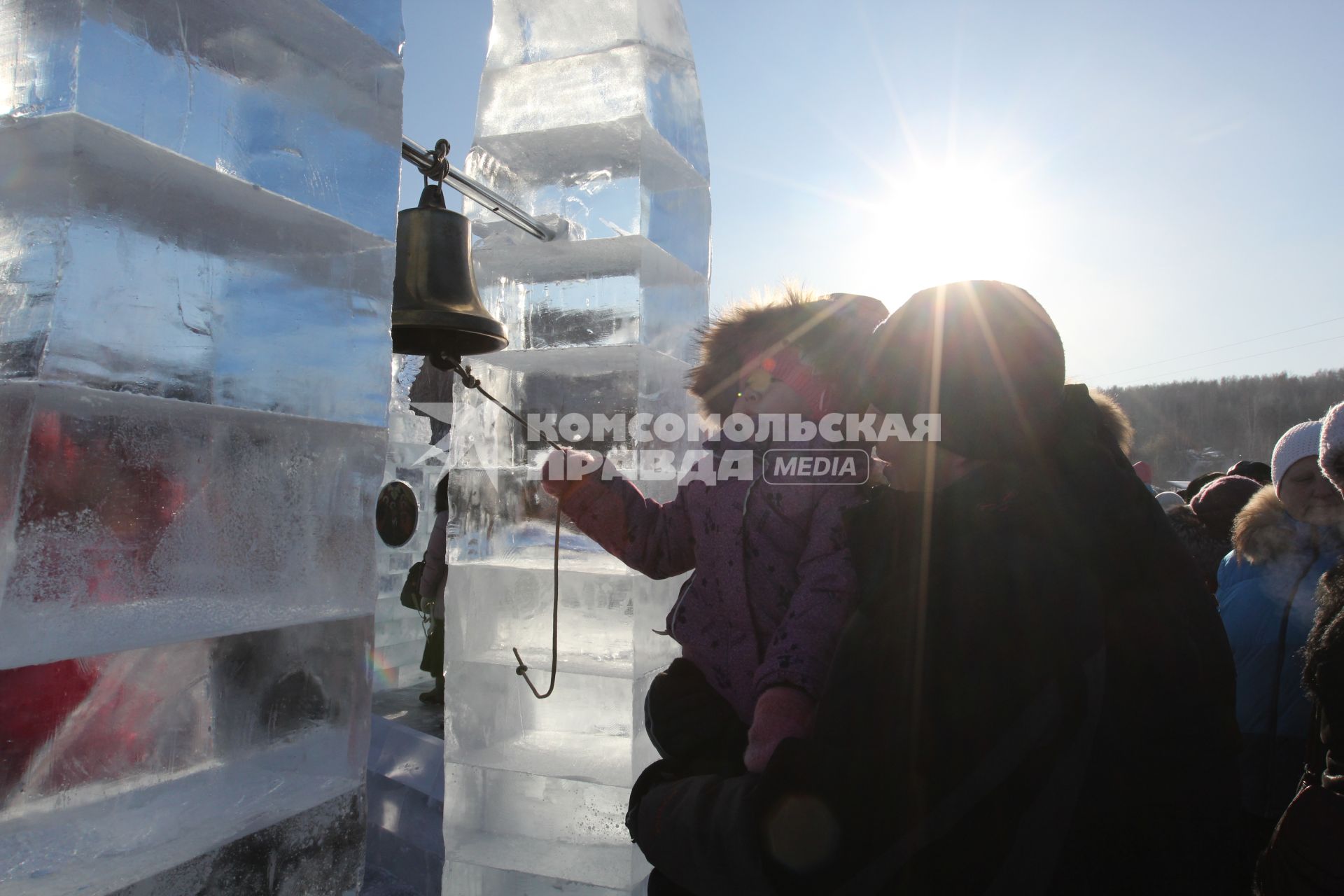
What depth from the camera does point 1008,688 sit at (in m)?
0.90

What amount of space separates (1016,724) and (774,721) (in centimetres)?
47

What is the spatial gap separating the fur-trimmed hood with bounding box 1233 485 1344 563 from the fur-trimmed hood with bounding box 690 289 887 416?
1634mm

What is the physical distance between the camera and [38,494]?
1057mm

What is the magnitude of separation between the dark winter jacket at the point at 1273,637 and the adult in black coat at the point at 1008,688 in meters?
1.63

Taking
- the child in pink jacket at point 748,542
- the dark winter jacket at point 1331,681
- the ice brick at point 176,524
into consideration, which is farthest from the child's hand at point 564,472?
the dark winter jacket at point 1331,681

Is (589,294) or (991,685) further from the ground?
(589,294)

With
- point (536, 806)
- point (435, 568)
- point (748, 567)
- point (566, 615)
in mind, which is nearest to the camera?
point (748, 567)

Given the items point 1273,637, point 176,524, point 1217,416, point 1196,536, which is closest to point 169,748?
point 176,524

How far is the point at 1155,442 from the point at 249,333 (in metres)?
34.9

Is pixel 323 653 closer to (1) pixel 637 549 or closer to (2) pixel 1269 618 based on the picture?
(1) pixel 637 549

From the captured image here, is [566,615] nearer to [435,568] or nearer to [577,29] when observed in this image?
[577,29]

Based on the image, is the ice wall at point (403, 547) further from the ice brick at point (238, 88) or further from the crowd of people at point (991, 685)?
the crowd of people at point (991, 685)

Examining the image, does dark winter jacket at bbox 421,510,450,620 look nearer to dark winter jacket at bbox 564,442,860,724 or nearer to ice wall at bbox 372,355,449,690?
ice wall at bbox 372,355,449,690

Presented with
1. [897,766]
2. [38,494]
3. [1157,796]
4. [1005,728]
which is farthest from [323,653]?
→ [1157,796]
